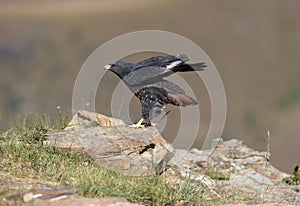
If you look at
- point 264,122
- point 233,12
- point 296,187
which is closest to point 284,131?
point 264,122

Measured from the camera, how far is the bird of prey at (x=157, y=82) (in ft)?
27.1

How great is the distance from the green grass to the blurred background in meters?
32.6

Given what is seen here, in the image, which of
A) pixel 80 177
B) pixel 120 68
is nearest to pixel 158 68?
pixel 120 68

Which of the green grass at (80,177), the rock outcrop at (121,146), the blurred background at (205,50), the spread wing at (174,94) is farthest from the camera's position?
the blurred background at (205,50)

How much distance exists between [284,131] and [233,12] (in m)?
20.8

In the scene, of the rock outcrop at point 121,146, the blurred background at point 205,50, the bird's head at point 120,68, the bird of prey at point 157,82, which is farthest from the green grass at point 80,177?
the blurred background at point 205,50

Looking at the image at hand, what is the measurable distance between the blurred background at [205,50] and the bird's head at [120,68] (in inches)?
1242

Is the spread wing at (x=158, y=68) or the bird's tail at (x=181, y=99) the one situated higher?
the spread wing at (x=158, y=68)

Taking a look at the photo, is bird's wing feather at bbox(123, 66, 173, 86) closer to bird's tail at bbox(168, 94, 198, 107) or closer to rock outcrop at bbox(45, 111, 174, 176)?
bird's tail at bbox(168, 94, 198, 107)

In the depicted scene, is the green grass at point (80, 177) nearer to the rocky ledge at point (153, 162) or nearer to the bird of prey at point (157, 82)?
the rocky ledge at point (153, 162)

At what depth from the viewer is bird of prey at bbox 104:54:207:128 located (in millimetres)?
8266

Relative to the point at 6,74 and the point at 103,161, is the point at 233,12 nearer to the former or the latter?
the point at 6,74

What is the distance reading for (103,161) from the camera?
7.82 metres

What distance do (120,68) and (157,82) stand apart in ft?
1.97
